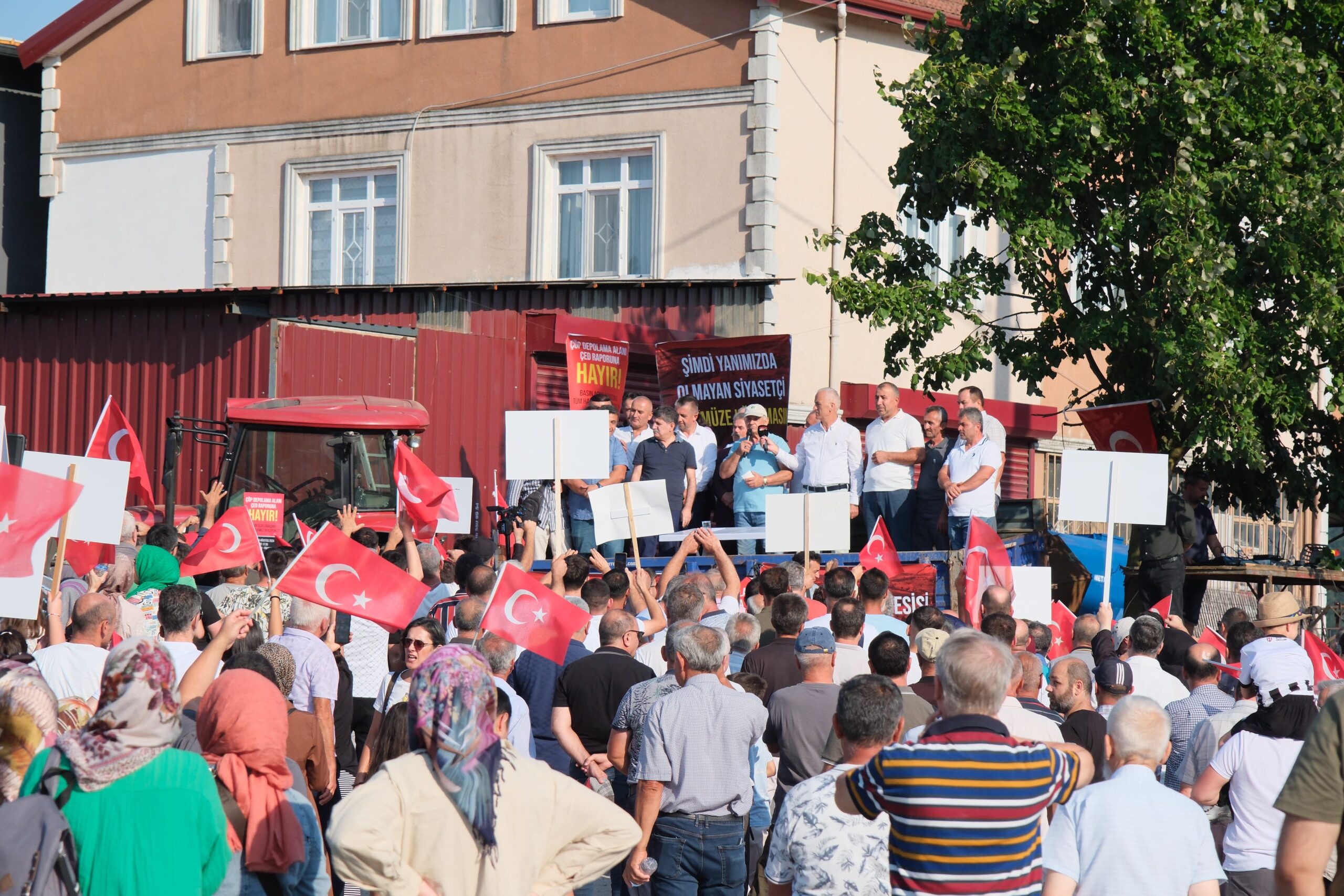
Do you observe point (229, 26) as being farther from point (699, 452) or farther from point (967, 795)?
point (967, 795)

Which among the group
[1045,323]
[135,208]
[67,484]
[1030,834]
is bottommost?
[1030,834]

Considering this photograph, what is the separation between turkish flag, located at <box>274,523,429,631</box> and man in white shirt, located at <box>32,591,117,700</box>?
49.8 inches

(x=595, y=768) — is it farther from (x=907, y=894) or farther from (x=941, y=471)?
(x=941, y=471)

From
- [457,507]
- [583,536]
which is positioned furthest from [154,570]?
[583,536]

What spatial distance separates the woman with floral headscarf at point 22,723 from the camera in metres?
4.67

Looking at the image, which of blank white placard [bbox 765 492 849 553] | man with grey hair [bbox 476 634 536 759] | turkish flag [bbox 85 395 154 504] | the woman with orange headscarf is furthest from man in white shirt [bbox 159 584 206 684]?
turkish flag [bbox 85 395 154 504]

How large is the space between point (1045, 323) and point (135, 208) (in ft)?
54.8

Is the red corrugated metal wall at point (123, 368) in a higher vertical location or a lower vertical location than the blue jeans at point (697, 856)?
A: higher

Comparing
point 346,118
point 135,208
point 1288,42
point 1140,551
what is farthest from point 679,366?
point 135,208

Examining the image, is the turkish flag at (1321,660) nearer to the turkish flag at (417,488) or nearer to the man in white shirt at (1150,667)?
the man in white shirt at (1150,667)

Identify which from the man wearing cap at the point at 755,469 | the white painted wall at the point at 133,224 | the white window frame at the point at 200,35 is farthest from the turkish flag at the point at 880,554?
the white window frame at the point at 200,35

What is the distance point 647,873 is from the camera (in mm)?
6590

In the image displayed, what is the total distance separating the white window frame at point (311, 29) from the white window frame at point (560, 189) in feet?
11.8

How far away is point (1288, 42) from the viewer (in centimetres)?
1605
